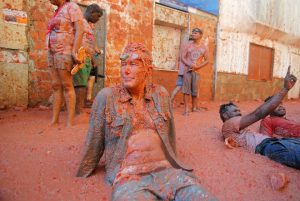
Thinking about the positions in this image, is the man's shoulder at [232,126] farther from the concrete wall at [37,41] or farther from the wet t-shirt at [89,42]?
the concrete wall at [37,41]

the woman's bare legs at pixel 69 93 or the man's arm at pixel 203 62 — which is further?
the man's arm at pixel 203 62

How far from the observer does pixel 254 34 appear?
35.5ft

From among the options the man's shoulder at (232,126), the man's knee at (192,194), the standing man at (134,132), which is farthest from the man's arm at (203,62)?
the man's knee at (192,194)

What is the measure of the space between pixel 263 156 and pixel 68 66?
2819mm

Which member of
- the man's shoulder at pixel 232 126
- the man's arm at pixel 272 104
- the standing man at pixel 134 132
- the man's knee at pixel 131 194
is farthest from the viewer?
the man's shoulder at pixel 232 126

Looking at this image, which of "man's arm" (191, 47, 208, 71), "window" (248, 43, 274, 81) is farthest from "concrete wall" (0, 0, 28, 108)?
"window" (248, 43, 274, 81)

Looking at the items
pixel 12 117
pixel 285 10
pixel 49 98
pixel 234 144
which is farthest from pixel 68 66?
pixel 285 10

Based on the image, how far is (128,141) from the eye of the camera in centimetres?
244

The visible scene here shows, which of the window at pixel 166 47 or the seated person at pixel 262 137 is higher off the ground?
the window at pixel 166 47

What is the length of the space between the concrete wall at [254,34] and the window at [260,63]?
192 millimetres

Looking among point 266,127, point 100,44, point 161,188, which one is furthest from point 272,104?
point 100,44

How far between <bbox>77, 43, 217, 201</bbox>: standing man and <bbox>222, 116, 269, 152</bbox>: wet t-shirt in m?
Answer: 1.26

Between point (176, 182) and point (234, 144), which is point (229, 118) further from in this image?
point (176, 182)

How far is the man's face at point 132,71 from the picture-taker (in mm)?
2420
